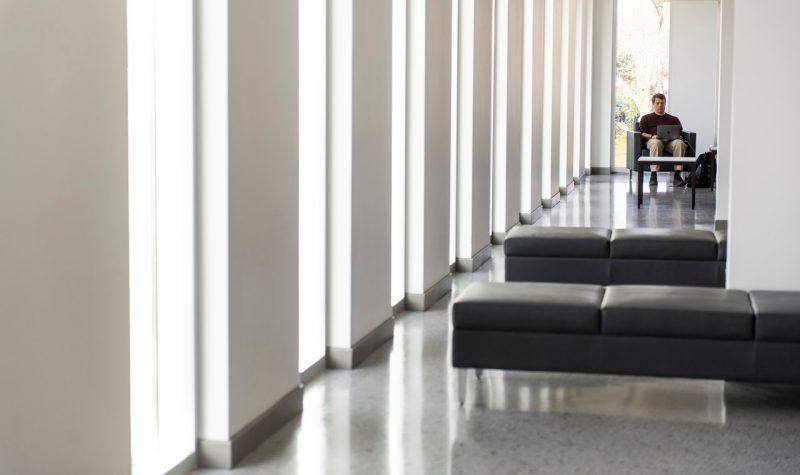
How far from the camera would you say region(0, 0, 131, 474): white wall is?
350cm

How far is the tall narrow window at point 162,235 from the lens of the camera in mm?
4746

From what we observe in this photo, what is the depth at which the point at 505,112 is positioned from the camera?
13438mm

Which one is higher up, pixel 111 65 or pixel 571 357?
pixel 111 65

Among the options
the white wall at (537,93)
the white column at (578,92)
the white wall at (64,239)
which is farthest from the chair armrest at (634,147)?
the white wall at (64,239)

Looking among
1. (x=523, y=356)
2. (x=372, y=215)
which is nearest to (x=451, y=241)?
(x=372, y=215)

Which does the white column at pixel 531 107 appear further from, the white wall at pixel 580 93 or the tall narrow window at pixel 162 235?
the tall narrow window at pixel 162 235

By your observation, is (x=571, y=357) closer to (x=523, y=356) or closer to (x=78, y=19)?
(x=523, y=356)

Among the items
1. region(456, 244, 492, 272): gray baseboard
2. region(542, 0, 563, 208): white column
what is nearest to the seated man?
region(542, 0, 563, 208): white column

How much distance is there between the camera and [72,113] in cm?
384

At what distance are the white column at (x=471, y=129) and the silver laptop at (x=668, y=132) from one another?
9.60 metres

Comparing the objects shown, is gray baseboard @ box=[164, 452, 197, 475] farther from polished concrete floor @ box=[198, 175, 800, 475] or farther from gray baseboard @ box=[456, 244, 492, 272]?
gray baseboard @ box=[456, 244, 492, 272]

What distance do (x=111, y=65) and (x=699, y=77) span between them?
76.0 ft

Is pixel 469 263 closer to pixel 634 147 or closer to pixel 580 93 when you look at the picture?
pixel 634 147

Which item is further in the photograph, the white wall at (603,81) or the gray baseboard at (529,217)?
the white wall at (603,81)
